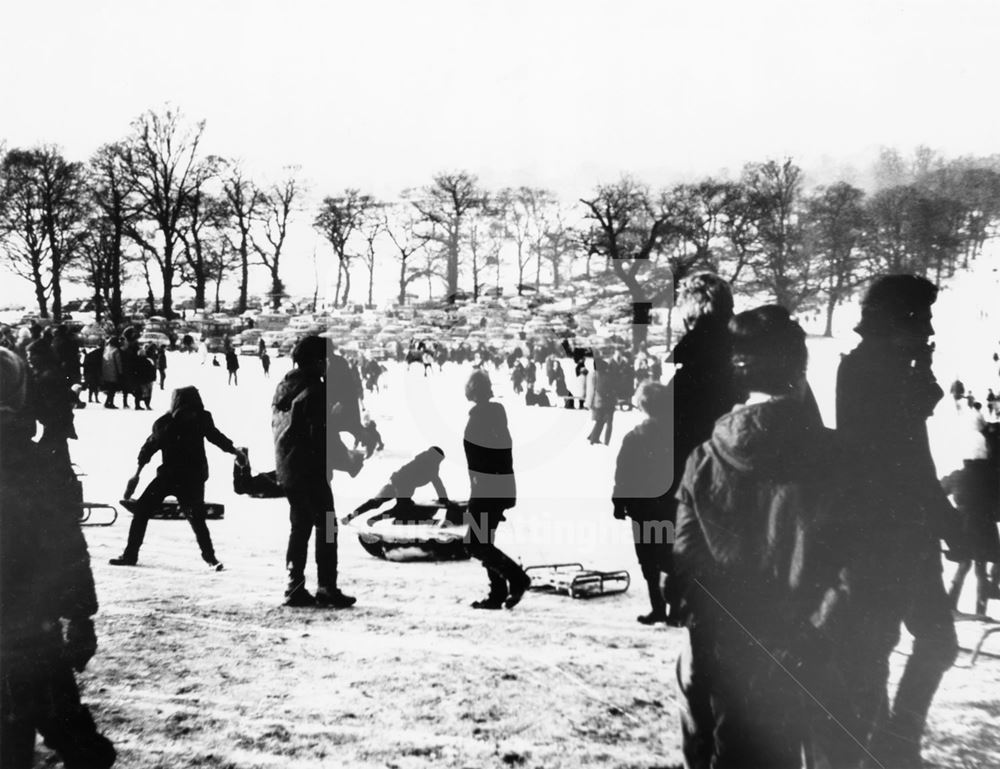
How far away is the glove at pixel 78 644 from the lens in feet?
7.11

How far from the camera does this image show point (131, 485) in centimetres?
237

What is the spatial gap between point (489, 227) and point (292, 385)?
732 millimetres

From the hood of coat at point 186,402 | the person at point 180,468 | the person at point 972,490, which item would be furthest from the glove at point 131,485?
the person at point 972,490

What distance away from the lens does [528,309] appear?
2.20 metres

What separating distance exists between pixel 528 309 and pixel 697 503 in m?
0.75

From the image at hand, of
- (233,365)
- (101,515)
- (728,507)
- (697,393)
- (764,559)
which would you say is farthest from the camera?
(101,515)

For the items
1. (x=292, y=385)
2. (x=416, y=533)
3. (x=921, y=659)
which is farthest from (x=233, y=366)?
(x=921, y=659)

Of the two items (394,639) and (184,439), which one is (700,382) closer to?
(394,639)

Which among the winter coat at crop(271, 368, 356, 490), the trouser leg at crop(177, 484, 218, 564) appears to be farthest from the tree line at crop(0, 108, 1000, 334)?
the trouser leg at crop(177, 484, 218, 564)

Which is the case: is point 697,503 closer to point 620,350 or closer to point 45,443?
point 620,350

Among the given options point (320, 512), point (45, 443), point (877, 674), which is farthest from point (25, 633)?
point (877, 674)

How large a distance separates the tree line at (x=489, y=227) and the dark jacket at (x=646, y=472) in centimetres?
30

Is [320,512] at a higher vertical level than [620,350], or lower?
lower

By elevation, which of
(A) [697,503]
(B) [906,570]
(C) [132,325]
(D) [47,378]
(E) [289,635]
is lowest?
(E) [289,635]
